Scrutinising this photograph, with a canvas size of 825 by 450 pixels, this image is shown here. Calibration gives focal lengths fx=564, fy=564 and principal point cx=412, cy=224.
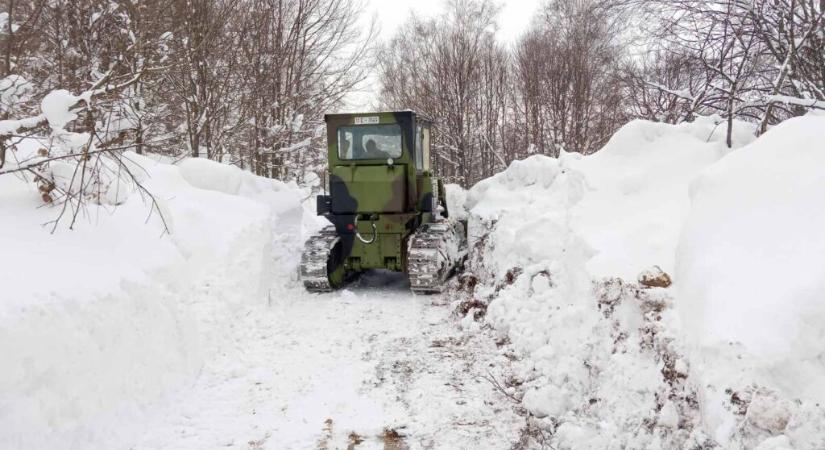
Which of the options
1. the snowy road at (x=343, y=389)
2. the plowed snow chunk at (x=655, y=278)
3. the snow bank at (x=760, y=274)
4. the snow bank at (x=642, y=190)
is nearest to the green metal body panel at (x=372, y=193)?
the snowy road at (x=343, y=389)

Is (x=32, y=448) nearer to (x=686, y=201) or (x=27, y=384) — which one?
(x=27, y=384)

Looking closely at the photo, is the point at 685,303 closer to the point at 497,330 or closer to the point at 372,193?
the point at 497,330

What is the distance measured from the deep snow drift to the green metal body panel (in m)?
2.55

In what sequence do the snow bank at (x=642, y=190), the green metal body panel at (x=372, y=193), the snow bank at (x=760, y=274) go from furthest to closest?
the green metal body panel at (x=372, y=193) < the snow bank at (x=642, y=190) < the snow bank at (x=760, y=274)

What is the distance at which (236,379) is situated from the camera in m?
5.70

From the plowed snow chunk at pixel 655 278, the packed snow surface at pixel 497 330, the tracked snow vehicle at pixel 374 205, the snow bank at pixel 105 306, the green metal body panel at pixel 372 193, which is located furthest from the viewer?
the green metal body panel at pixel 372 193

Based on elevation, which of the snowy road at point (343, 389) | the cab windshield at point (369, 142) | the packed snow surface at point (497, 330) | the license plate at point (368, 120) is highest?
the license plate at point (368, 120)

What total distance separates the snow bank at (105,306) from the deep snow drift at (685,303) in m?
3.37

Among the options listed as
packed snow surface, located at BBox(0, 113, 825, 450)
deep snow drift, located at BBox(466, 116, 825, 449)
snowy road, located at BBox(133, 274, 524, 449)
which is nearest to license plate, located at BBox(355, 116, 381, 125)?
packed snow surface, located at BBox(0, 113, 825, 450)

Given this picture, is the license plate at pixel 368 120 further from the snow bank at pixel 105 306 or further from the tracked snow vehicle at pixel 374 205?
the snow bank at pixel 105 306

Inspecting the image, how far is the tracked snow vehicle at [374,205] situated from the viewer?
9.43 metres

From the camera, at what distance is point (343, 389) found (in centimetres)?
541

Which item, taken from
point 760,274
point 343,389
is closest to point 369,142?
point 343,389

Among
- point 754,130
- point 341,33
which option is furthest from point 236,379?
point 341,33
